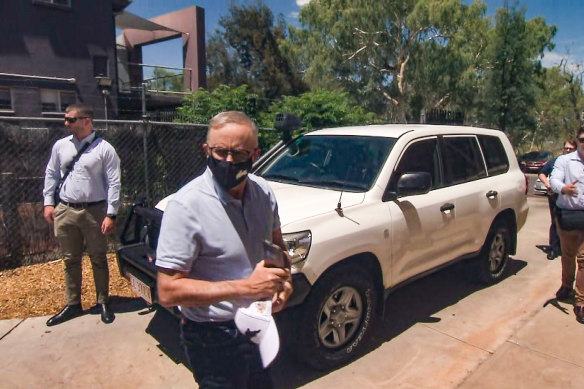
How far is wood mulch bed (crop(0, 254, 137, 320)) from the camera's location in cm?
452

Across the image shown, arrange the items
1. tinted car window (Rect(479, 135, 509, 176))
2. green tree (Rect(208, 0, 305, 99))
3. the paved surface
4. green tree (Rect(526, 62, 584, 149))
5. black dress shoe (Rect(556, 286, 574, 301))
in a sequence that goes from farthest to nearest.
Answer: green tree (Rect(526, 62, 584, 149))
green tree (Rect(208, 0, 305, 99))
tinted car window (Rect(479, 135, 509, 176))
black dress shoe (Rect(556, 286, 574, 301))
the paved surface

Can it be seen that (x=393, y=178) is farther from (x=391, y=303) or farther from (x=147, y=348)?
(x=147, y=348)

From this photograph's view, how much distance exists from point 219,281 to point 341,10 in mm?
31283

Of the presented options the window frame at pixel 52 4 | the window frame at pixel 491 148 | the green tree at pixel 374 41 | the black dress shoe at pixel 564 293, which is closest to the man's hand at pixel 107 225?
the window frame at pixel 491 148

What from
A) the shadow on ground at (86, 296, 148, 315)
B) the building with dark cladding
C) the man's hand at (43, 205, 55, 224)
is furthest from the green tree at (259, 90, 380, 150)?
the building with dark cladding

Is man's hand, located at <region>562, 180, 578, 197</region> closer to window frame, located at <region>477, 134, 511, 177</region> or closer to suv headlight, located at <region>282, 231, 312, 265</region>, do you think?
window frame, located at <region>477, 134, 511, 177</region>

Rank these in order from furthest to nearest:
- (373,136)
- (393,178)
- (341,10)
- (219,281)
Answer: (341,10)
(373,136)
(393,178)
(219,281)

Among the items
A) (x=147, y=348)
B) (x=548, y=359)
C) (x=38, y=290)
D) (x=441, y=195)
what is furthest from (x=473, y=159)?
(x=38, y=290)

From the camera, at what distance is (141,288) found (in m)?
3.45

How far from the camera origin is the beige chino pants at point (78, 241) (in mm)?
4059

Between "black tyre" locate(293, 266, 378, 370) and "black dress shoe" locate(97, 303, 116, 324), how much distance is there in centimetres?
201

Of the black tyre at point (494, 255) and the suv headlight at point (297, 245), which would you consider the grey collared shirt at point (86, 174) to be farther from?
the black tyre at point (494, 255)

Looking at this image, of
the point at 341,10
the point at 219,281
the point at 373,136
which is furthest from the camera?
the point at 341,10

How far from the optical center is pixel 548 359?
356 centimetres
